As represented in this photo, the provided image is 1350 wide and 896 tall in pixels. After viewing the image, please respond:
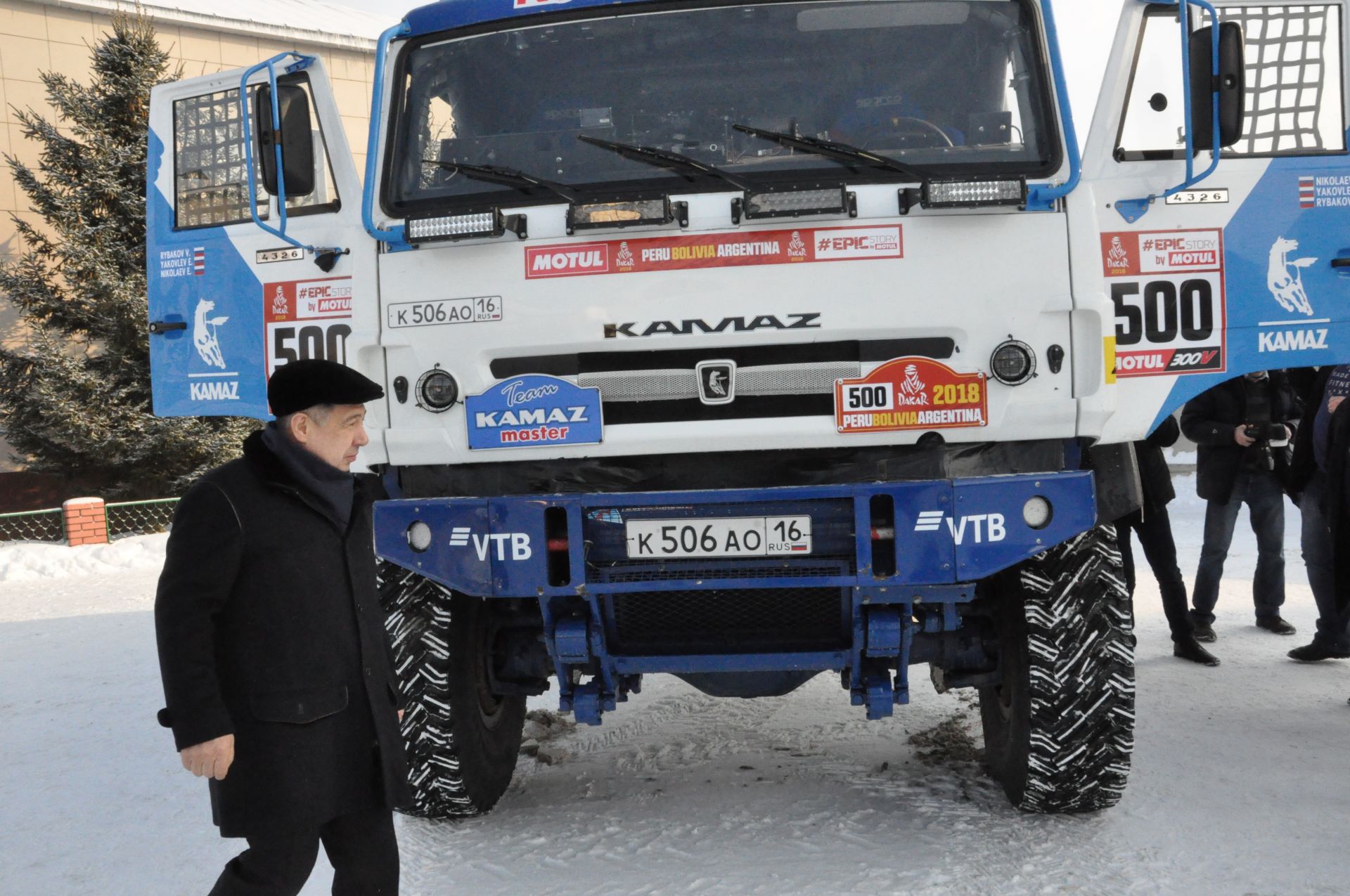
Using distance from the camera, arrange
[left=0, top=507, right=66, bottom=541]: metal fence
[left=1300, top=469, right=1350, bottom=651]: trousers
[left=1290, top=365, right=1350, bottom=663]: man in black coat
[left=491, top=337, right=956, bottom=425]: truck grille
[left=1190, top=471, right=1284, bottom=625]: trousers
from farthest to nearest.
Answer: [left=0, top=507, right=66, bottom=541]: metal fence
[left=1190, top=471, right=1284, bottom=625]: trousers
[left=1300, top=469, right=1350, bottom=651]: trousers
[left=1290, top=365, right=1350, bottom=663]: man in black coat
[left=491, top=337, right=956, bottom=425]: truck grille

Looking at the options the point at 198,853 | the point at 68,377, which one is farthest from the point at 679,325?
the point at 68,377

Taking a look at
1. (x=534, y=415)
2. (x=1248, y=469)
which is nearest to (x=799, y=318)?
(x=534, y=415)

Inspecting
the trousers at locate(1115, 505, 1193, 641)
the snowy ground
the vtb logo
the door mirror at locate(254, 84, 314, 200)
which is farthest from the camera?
the door mirror at locate(254, 84, 314, 200)

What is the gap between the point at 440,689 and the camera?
4.15m

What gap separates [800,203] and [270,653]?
203 cm

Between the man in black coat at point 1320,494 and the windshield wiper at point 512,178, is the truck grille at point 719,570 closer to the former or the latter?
the windshield wiper at point 512,178

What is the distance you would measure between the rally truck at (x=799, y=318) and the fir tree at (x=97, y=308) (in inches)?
517

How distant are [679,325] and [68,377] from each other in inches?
569

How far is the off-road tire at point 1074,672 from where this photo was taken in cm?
394

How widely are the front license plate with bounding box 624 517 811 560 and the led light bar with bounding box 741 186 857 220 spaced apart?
3.06 feet

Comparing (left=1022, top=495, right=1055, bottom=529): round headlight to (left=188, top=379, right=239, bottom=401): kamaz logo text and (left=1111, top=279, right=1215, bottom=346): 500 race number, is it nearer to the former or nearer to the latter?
(left=1111, top=279, right=1215, bottom=346): 500 race number

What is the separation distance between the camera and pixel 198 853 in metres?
4.12

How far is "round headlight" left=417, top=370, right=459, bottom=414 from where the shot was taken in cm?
400

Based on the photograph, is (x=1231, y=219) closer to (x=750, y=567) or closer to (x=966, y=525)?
(x=966, y=525)
